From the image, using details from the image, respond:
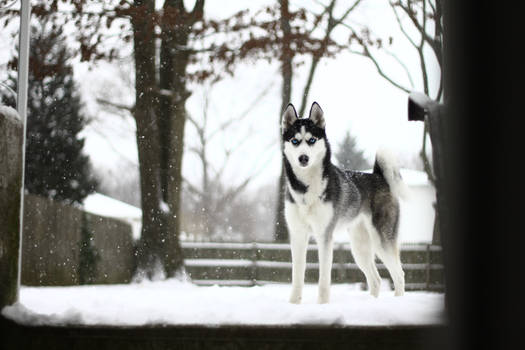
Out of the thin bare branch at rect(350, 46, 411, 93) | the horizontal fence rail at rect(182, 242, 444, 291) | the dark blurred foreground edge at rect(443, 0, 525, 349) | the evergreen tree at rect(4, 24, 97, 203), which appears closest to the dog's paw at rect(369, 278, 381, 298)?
the horizontal fence rail at rect(182, 242, 444, 291)

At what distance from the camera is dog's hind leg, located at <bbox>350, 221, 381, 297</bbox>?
255 cm

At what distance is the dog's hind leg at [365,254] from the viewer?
2553mm

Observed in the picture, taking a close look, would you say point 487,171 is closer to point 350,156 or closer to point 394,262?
point 394,262

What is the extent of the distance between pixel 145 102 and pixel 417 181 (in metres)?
2.04

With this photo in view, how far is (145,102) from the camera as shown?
3723mm

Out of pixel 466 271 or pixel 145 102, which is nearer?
pixel 466 271

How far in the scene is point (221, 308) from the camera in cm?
211

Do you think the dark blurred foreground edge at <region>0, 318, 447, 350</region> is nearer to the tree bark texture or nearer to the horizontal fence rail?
the horizontal fence rail

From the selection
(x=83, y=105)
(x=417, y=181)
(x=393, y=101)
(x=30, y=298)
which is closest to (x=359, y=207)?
(x=417, y=181)

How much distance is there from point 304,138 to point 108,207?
1.84 m

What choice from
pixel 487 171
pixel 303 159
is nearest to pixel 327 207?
pixel 303 159

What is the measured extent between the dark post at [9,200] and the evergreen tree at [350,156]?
1.51 meters

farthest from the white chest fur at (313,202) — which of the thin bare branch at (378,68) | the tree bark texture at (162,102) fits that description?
the tree bark texture at (162,102)

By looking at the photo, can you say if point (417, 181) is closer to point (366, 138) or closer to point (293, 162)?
point (366, 138)
